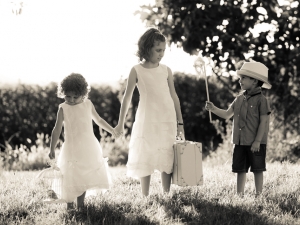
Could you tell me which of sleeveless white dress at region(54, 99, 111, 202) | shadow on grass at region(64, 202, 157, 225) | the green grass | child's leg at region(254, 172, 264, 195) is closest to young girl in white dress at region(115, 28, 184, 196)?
the green grass

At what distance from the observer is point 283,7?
9.15 m

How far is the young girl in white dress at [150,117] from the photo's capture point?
4.96m

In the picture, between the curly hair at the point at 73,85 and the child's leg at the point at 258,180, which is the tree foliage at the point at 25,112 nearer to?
the curly hair at the point at 73,85

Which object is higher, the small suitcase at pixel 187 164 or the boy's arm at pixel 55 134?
the boy's arm at pixel 55 134

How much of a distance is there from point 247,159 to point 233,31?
4.50 metres

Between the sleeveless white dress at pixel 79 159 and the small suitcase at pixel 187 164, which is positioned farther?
the small suitcase at pixel 187 164

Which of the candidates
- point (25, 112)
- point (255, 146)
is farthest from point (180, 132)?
point (25, 112)

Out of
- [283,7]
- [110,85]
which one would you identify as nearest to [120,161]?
[110,85]

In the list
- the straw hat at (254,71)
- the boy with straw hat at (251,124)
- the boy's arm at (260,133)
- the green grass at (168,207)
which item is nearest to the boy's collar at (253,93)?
the boy with straw hat at (251,124)

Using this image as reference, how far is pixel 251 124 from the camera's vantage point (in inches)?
198

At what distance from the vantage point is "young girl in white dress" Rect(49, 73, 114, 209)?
175 inches

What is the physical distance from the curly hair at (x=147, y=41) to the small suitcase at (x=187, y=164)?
37.6 inches

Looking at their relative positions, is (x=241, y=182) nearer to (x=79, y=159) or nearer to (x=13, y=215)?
(x=79, y=159)

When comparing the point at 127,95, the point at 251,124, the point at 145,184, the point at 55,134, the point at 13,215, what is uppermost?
the point at 127,95
